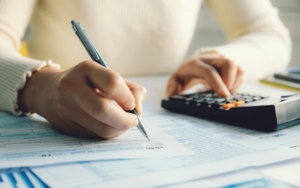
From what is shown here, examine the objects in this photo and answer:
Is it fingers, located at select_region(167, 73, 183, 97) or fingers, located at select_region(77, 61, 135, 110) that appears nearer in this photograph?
fingers, located at select_region(77, 61, 135, 110)

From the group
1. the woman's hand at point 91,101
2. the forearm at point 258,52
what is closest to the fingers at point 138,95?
the woman's hand at point 91,101

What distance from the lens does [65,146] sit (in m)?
0.34

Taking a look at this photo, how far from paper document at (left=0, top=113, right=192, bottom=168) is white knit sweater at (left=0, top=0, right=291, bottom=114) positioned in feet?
0.88

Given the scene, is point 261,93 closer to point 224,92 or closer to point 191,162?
point 224,92

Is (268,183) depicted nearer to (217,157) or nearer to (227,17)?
(217,157)

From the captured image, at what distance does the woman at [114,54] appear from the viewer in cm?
34

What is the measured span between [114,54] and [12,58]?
0.94 feet

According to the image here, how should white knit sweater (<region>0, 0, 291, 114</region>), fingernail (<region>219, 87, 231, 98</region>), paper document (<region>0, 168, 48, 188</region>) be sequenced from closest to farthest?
paper document (<region>0, 168, 48, 188</region>), fingernail (<region>219, 87, 231, 98</region>), white knit sweater (<region>0, 0, 291, 114</region>)

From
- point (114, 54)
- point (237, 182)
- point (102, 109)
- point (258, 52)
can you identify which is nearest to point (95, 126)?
point (102, 109)

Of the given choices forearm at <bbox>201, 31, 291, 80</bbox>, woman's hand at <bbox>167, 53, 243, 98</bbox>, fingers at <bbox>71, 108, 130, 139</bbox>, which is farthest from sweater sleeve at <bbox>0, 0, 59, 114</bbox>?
forearm at <bbox>201, 31, 291, 80</bbox>

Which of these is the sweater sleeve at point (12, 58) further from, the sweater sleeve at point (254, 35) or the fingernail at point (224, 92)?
the sweater sleeve at point (254, 35)

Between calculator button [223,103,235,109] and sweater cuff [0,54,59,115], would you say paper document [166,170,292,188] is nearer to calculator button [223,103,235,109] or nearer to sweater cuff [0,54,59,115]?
calculator button [223,103,235,109]

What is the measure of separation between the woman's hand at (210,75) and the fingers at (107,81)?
0.22 meters

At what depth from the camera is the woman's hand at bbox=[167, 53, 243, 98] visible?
55cm
